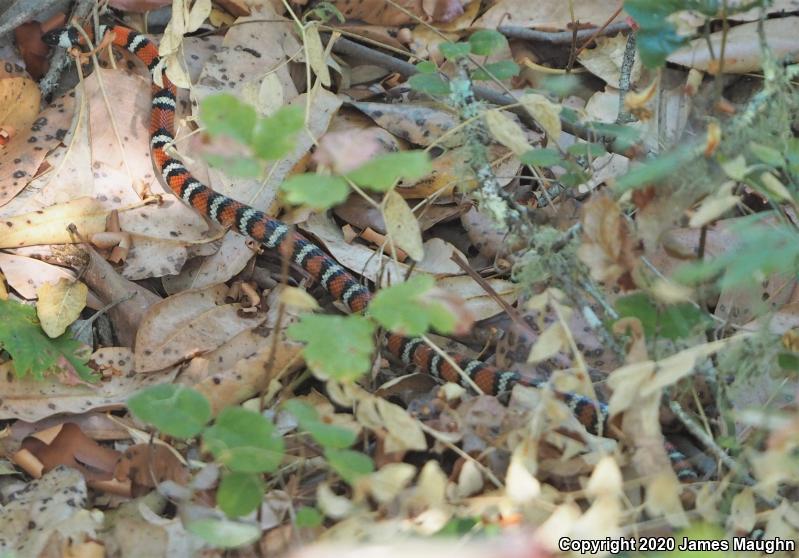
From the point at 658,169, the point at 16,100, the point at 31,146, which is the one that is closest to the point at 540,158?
the point at 658,169

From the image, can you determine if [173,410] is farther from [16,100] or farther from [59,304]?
[16,100]

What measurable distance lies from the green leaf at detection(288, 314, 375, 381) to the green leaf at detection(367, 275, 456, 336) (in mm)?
72

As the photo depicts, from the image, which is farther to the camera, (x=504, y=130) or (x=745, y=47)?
(x=745, y=47)

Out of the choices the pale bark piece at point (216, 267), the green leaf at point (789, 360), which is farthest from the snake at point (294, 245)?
the green leaf at point (789, 360)

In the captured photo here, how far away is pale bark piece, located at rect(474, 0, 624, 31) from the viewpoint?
5910 millimetres

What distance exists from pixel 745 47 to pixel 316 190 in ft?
12.5

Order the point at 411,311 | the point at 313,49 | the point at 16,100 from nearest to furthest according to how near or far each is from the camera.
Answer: the point at 411,311, the point at 313,49, the point at 16,100

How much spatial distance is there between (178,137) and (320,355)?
3263 millimetres

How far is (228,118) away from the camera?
250 centimetres

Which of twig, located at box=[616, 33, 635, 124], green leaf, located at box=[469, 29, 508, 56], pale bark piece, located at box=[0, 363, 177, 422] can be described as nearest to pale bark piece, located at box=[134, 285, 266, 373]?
pale bark piece, located at box=[0, 363, 177, 422]

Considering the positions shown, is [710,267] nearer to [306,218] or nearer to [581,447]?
[581,447]

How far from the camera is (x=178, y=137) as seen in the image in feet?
17.8

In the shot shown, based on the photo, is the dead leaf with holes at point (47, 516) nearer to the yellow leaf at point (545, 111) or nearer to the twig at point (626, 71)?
the yellow leaf at point (545, 111)

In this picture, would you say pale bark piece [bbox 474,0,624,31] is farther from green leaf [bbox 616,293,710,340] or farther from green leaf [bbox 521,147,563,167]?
green leaf [bbox 616,293,710,340]
